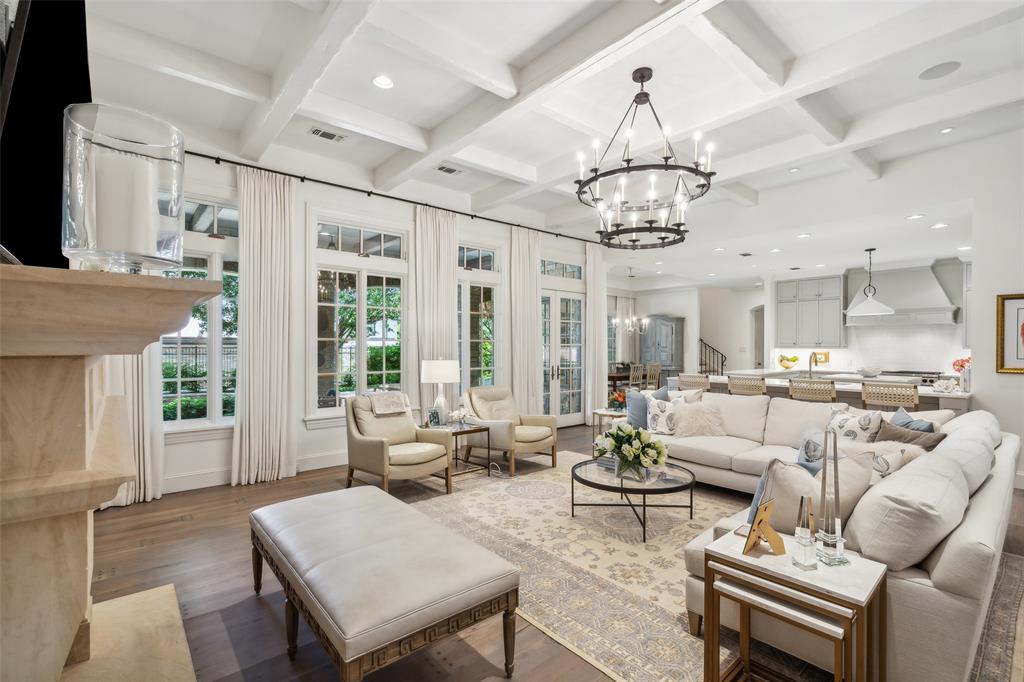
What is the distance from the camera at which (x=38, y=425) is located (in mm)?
547

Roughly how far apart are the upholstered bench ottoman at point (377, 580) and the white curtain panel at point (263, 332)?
8.16 feet

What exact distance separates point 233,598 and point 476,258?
480 cm

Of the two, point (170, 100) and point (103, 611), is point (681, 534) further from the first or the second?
point (170, 100)

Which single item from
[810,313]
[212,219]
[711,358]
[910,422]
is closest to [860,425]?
[910,422]

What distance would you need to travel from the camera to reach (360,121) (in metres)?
4.00

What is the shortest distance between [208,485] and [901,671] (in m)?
5.03

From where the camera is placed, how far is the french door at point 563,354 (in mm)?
7391

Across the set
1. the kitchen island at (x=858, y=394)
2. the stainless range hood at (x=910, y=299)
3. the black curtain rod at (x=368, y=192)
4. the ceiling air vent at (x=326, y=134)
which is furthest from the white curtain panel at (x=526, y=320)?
the stainless range hood at (x=910, y=299)

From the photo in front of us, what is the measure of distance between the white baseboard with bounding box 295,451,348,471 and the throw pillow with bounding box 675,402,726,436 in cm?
353

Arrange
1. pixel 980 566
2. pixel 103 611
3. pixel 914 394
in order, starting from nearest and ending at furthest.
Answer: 1. pixel 103 611
2. pixel 980 566
3. pixel 914 394

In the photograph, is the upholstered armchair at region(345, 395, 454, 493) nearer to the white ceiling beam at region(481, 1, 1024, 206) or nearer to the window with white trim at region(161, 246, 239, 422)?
the window with white trim at region(161, 246, 239, 422)

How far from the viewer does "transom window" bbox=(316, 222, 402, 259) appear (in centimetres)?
529

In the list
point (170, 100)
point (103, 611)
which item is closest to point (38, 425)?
point (103, 611)

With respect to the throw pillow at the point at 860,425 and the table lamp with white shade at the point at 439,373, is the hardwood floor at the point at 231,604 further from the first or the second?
the throw pillow at the point at 860,425
